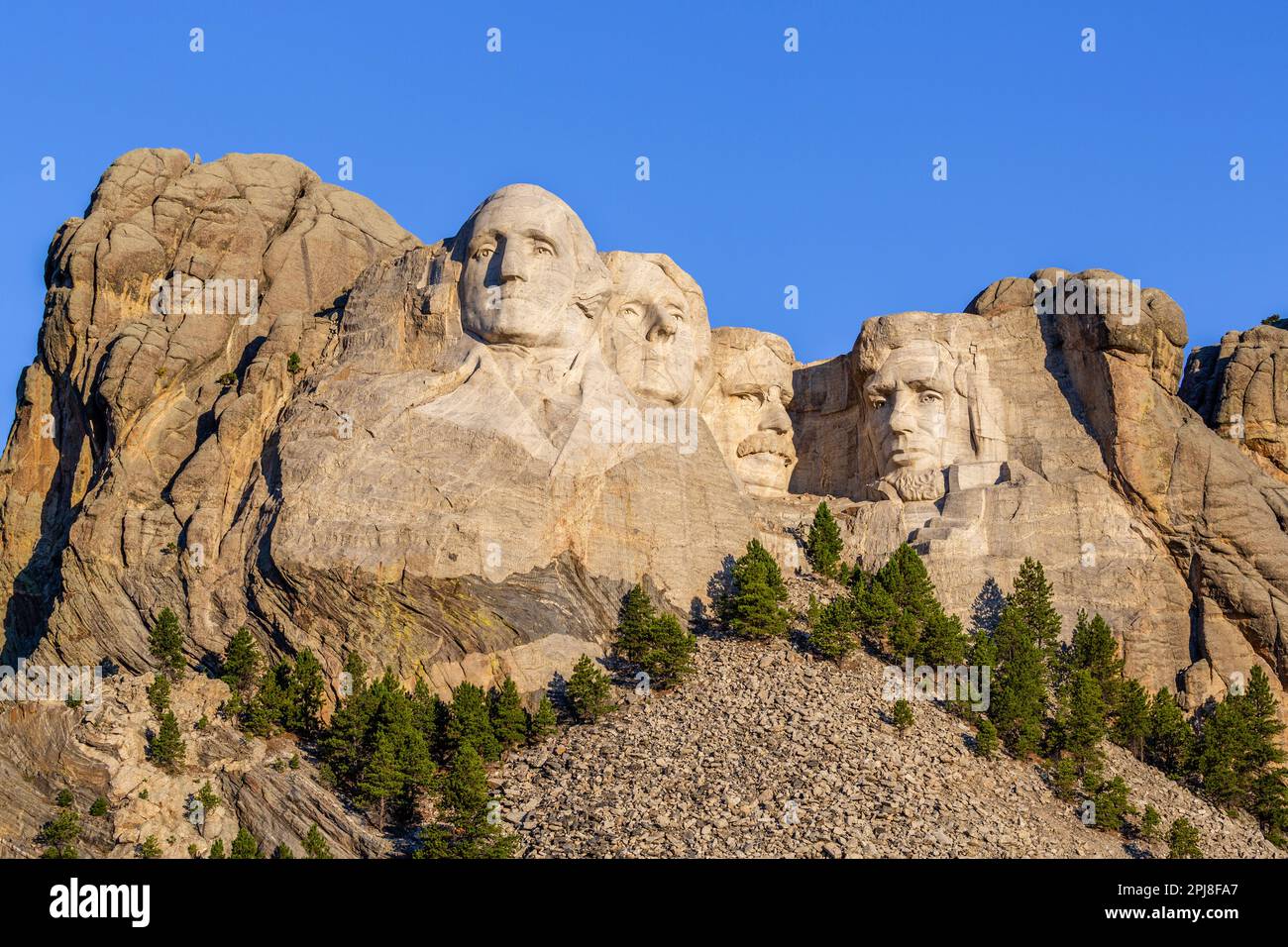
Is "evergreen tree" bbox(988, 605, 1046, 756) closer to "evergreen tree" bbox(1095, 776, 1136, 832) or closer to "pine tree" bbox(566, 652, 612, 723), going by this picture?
"evergreen tree" bbox(1095, 776, 1136, 832)

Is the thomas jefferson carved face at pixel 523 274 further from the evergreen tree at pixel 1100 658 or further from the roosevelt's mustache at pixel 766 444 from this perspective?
the evergreen tree at pixel 1100 658

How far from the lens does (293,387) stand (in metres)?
52.4

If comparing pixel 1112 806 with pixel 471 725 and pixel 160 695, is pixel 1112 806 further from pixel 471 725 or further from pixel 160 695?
pixel 160 695

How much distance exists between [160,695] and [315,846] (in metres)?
5.26

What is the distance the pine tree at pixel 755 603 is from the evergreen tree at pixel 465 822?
7.38m

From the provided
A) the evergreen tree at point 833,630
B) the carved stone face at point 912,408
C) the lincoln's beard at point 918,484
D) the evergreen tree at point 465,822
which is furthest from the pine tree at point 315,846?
the carved stone face at point 912,408

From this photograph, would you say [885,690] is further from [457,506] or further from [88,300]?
[88,300]

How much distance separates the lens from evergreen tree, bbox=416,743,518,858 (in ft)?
137

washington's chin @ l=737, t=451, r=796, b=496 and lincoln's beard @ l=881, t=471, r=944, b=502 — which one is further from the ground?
washington's chin @ l=737, t=451, r=796, b=496

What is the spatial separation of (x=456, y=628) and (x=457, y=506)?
2423 mm

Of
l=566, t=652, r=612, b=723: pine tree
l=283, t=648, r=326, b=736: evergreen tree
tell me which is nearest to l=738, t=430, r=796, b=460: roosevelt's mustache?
l=566, t=652, r=612, b=723: pine tree

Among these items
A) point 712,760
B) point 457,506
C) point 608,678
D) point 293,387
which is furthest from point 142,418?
point 712,760

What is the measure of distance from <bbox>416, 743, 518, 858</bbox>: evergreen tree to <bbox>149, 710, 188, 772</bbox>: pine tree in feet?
15.7

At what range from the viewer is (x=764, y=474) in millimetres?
58375
